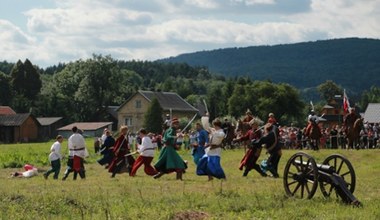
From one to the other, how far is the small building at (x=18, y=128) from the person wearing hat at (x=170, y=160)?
76489 mm

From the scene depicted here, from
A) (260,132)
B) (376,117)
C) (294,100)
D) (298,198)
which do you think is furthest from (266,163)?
(294,100)

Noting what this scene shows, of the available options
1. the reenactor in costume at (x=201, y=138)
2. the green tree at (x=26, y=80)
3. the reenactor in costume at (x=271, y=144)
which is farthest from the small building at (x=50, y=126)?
the reenactor in costume at (x=271, y=144)

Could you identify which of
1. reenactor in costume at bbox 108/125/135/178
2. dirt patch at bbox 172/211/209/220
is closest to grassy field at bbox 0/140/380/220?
dirt patch at bbox 172/211/209/220

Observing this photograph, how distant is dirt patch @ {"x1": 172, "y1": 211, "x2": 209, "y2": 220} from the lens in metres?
11.5

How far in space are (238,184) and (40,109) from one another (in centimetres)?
10717

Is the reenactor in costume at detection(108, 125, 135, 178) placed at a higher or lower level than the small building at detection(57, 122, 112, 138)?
higher

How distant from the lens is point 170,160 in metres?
21.2

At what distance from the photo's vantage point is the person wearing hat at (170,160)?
21156 mm

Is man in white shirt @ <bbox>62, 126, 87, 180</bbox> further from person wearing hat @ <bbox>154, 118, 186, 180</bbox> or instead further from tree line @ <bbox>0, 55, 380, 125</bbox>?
tree line @ <bbox>0, 55, 380, 125</bbox>

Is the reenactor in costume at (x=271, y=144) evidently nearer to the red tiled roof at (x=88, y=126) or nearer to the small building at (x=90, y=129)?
the small building at (x=90, y=129)

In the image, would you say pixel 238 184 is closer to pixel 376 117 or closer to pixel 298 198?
pixel 298 198

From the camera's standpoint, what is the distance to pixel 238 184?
18.2 meters

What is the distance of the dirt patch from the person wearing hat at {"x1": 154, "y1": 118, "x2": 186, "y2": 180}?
9.13 metres

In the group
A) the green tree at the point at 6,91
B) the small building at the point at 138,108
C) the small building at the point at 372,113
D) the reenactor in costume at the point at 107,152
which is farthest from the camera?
the green tree at the point at 6,91
